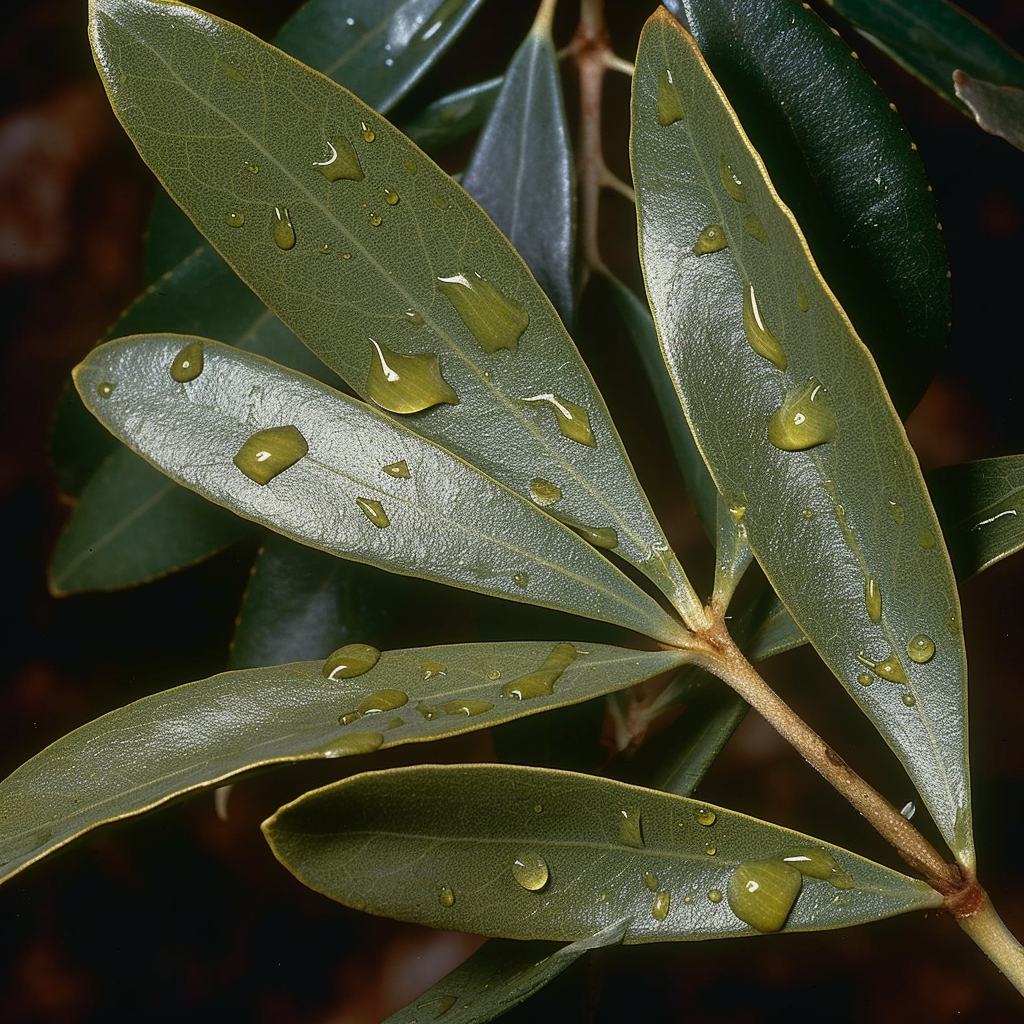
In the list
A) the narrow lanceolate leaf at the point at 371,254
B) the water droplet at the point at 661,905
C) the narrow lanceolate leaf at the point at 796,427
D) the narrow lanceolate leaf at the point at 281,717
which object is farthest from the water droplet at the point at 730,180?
the water droplet at the point at 661,905

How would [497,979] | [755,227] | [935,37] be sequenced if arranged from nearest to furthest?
[755,227] → [497,979] → [935,37]

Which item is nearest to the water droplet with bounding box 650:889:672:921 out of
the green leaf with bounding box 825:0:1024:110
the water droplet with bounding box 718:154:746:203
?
the water droplet with bounding box 718:154:746:203

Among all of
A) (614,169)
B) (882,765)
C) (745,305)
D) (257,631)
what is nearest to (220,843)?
(257,631)

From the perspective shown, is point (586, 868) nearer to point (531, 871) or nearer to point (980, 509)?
point (531, 871)

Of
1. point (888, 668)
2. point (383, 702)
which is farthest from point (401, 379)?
point (888, 668)

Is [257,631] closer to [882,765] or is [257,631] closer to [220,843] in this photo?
[220,843]

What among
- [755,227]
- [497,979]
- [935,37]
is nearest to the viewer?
[755,227]

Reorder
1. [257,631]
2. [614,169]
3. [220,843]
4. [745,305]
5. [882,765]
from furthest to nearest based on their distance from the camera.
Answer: [220,843] < [882,765] < [614,169] < [257,631] < [745,305]

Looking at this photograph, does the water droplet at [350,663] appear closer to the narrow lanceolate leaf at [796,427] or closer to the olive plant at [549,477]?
the olive plant at [549,477]
